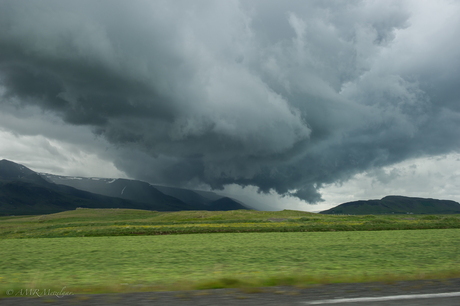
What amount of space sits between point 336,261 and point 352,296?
28.8ft

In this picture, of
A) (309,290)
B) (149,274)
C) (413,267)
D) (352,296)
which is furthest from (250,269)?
(413,267)

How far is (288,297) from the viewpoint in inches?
317

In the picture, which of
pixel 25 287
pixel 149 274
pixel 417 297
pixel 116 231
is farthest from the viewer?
pixel 116 231

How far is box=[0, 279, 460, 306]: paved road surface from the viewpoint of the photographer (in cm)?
748

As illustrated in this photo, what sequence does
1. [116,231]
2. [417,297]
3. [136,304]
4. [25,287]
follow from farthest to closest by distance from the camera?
1. [116,231]
2. [25,287]
3. [417,297]
4. [136,304]

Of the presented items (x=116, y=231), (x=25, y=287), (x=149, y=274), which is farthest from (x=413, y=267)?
(x=116, y=231)

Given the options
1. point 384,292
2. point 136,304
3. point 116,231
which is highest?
point 384,292

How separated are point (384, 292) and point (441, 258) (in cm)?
1160

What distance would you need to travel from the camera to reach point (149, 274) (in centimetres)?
1277

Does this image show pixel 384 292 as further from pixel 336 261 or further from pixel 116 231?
pixel 116 231

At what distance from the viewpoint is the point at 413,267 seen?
1371 centimetres

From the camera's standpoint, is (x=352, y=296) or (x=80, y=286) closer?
(x=352, y=296)

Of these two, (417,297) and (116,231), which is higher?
(417,297)

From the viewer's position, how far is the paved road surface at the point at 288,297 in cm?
748
